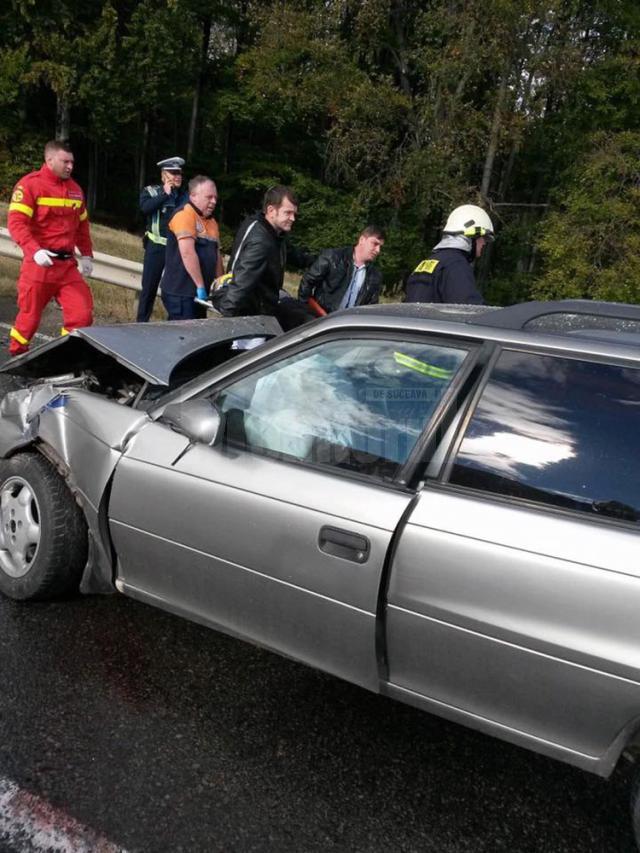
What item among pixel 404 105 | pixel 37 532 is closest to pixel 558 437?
pixel 37 532

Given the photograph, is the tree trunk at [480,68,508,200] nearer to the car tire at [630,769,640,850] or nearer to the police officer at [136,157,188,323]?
the police officer at [136,157,188,323]

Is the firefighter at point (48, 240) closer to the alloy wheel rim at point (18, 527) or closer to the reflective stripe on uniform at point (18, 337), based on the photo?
the reflective stripe on uniform at point (18, 337)

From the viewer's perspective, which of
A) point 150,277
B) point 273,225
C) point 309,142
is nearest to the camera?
point 273,225

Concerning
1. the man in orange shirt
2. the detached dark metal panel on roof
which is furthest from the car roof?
the man in orange shirt

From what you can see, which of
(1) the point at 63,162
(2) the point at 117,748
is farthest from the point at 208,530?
(1) the point at 63,162

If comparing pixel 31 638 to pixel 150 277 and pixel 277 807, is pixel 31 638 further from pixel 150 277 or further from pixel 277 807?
pixel 150 277

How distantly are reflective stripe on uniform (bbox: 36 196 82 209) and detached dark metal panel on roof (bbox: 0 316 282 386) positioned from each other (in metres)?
2.54

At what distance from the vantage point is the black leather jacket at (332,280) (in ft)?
19.1

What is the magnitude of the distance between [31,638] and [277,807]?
48.6 inches

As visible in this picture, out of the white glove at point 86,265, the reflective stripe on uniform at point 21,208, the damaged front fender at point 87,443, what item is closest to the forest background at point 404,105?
the white glove at point 86,265

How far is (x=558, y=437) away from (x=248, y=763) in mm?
1366

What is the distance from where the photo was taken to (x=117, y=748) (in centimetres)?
253

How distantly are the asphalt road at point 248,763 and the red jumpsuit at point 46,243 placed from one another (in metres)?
3.63

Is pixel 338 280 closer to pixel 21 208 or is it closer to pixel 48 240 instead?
pixel 48 240
